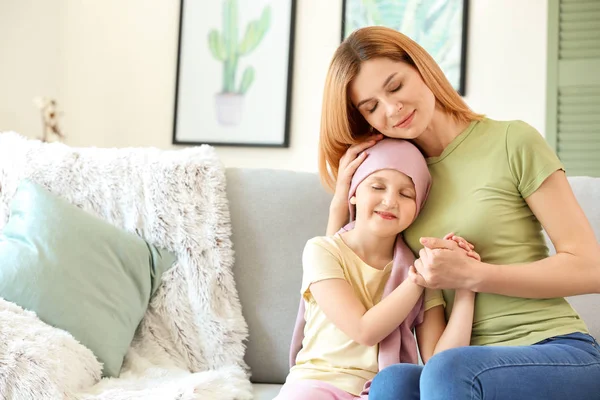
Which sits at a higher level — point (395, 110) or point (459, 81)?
point (459, 81)

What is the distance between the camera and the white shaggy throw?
169cm

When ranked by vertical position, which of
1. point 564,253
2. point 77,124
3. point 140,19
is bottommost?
point 564,253

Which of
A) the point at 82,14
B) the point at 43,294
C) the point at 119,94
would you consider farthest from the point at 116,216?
the point at 82,14

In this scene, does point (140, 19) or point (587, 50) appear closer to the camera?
point (587, 50)

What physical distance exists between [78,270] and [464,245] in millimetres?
931

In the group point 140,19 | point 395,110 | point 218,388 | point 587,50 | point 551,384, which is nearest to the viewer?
point 551,384

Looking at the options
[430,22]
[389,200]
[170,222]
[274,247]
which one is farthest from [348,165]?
[430,22]

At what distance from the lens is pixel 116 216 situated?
1781 millimetres

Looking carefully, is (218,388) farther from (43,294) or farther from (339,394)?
(43,294)

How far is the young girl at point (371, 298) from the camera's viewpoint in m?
1.28

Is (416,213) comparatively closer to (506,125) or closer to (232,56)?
(506,125)

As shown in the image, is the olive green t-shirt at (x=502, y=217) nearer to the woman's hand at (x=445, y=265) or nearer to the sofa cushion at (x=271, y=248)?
the woman's hand at (x=445, y=265)

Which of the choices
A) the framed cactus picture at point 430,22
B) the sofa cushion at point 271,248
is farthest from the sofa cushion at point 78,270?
the framed cactus picture at point 430,22

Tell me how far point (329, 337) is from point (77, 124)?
7.83 feet
